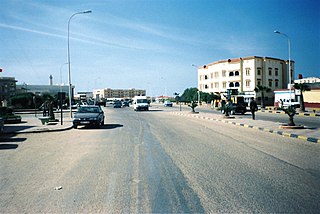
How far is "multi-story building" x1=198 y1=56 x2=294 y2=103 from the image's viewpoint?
6838cm

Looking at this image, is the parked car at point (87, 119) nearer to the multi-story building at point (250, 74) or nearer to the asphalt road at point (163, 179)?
the asphalt road at point (163, 179)

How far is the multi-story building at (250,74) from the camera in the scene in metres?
68.4

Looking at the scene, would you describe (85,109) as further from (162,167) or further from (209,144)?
(162,167)

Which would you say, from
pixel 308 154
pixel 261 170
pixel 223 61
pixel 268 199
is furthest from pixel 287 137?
pixel 223 61

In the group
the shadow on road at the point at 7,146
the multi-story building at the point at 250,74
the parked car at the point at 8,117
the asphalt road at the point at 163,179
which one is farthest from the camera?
the multi-story building at the point at 250,74

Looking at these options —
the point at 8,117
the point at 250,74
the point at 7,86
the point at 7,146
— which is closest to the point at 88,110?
the point at 8,117

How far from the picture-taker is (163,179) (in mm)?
6203

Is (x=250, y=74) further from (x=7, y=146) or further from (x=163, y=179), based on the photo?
(x=163, y=179)

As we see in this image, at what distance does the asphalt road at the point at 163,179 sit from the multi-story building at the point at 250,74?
59744mm

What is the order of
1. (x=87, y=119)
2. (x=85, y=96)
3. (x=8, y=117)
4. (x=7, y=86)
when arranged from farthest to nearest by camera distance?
(x=85, y=96)
(x=7, y=86)
(x=8, y=117)
(x=87, y=119)

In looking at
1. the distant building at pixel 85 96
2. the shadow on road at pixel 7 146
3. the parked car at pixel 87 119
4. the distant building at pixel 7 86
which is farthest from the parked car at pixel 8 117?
the distant building at pixel 7 86

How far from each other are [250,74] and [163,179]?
67.2 meters

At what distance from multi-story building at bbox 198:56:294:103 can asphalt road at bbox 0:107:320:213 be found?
59.7 m

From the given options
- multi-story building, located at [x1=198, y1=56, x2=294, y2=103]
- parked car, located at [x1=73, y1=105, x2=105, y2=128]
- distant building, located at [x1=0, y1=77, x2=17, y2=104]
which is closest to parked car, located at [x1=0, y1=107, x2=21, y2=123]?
parked car, located at [x1=73, y1=105, x2=105, y2=128]
